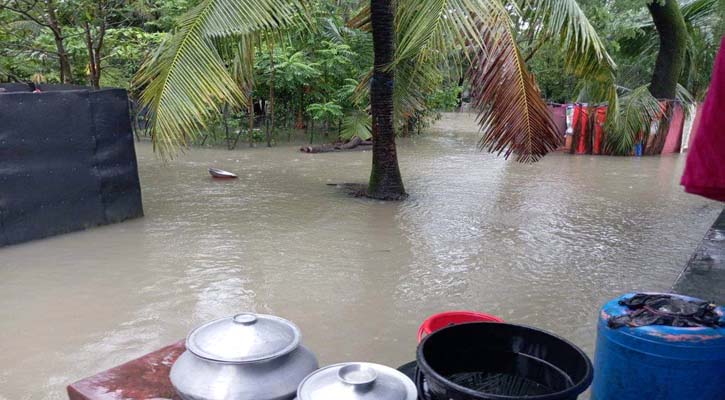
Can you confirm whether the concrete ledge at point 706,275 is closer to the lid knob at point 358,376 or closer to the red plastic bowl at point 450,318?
the red plastic bowl at point 450,318

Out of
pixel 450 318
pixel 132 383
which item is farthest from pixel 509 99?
pixel 132 383

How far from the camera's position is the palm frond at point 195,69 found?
6.24m

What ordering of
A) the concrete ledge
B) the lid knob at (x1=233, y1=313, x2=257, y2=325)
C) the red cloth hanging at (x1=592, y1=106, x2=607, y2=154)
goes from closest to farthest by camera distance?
the lid knob at (x1=233, y1=313, x2=257, y2=325) < the concrete ledge < the red cloth hanging at (x1=592, y1=106, x2=607, y2=154)

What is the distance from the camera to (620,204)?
373 inches

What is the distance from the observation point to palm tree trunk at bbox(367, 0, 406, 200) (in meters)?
8.59

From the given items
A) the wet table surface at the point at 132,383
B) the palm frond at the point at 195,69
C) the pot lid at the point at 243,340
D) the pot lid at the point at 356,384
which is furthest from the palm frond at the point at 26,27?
the pot lid at the point at 356,384

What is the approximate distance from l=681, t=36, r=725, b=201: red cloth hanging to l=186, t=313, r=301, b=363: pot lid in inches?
67.6

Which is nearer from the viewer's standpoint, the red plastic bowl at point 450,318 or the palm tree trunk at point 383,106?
the red plastic bowl at point 450,318

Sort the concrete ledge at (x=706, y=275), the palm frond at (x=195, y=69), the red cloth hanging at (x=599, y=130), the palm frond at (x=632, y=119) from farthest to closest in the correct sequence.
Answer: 1. the red cloth hanging at (x=599, y=130)
2. the palm frond at (x=632, y=119)
3. the palm frond at (x=195, y=69)
4. the concrete ledge at (x=706, y=275)

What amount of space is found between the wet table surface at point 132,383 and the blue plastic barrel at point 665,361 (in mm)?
2082

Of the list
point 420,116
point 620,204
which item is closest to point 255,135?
point 420,116

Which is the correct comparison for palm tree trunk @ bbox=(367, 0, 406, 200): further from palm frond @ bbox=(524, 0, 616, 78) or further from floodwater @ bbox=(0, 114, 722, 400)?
palm frond @ bbox=(524, 0, 616, 78)

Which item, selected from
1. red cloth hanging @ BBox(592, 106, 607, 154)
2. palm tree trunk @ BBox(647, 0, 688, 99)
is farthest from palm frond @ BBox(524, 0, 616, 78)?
palm tree trunk @ BBox(647, 0, 688, 99)

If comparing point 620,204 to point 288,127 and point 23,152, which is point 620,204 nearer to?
point 23,152
